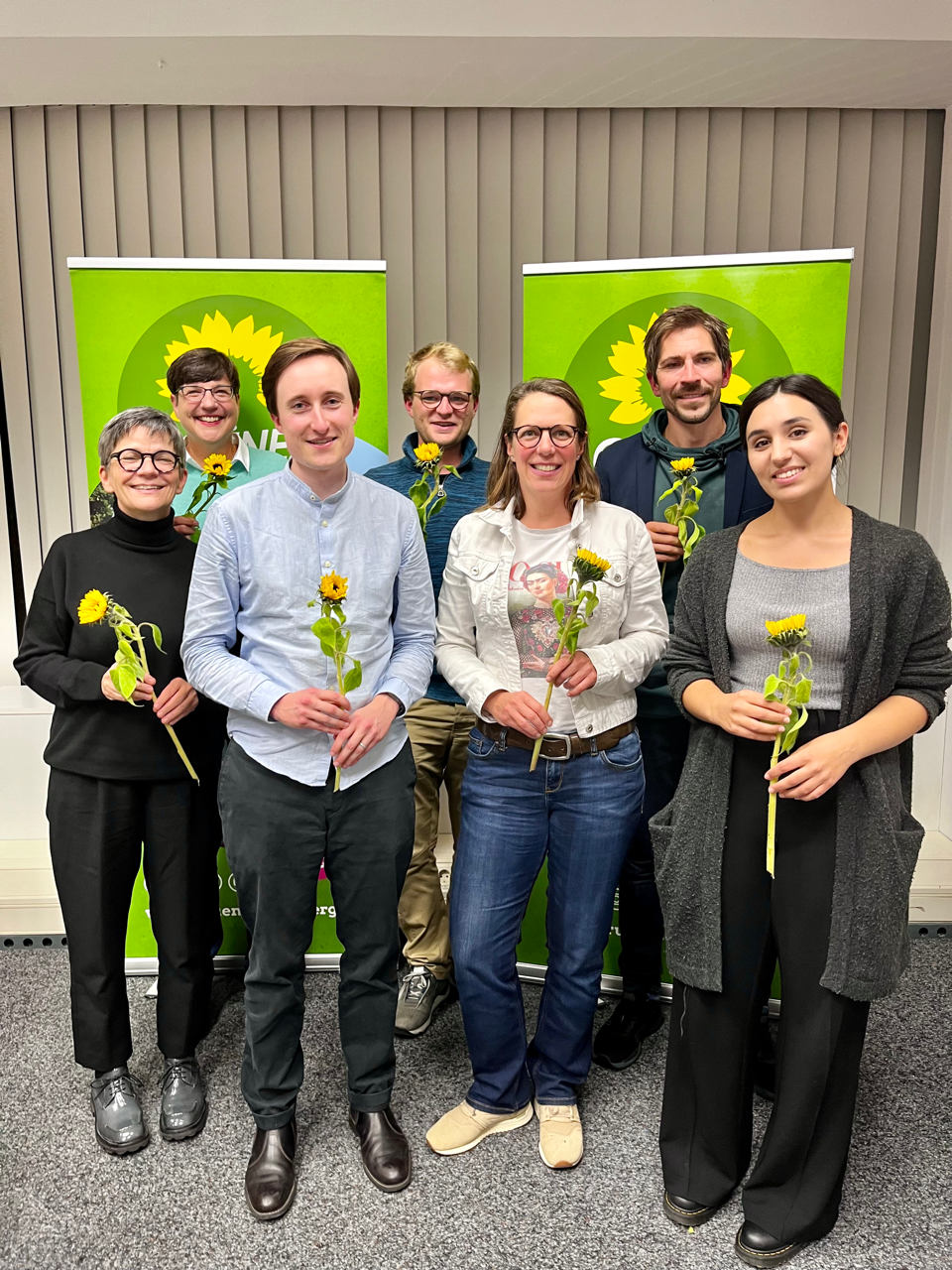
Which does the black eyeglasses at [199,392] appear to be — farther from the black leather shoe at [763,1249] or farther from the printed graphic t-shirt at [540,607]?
the black leather shoe at [763,1249]

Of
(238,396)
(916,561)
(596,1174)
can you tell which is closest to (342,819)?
(596,1174)

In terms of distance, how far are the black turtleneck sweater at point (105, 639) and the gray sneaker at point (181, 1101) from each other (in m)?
0.79

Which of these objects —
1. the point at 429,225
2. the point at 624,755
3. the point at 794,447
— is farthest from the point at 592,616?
the point at 429,225

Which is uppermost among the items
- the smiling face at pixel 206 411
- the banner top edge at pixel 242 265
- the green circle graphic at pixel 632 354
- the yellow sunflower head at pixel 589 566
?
the banner top edge at pixel 242 265

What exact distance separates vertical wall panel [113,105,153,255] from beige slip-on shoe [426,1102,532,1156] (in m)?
3.34

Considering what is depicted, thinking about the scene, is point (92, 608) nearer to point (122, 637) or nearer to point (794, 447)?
point (122, 637)

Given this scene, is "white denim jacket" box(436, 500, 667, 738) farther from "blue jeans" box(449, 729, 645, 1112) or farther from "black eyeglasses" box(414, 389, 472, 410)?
"black eyeglasses" box(414, 389, 472, 410)

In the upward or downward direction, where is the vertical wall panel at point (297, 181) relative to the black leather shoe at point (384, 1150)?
upward

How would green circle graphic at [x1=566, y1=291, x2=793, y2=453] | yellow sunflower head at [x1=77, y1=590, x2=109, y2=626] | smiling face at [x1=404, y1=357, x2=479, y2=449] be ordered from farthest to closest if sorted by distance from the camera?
green circle graphic at [x1=566, y1=291, x2=793, y2=453] < smiling face at [x1=404, y1=357, x2=479, y2=449] < yellow sunflower head at [x1=77, y1=590, x2=109, y2=626]

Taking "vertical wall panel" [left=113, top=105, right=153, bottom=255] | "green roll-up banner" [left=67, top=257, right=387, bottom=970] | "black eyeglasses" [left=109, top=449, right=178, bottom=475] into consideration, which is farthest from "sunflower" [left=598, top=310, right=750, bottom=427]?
"vertical wall panel" [left=113, top=105, right=153, bottom=255]

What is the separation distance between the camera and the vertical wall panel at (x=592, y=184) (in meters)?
3.58

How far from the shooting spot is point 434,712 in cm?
265

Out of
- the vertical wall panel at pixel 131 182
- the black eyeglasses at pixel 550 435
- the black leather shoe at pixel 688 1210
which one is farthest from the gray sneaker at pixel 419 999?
the vertical wall panel at pixel 131 182

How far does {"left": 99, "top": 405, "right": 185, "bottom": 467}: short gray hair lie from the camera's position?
2.12 meters
